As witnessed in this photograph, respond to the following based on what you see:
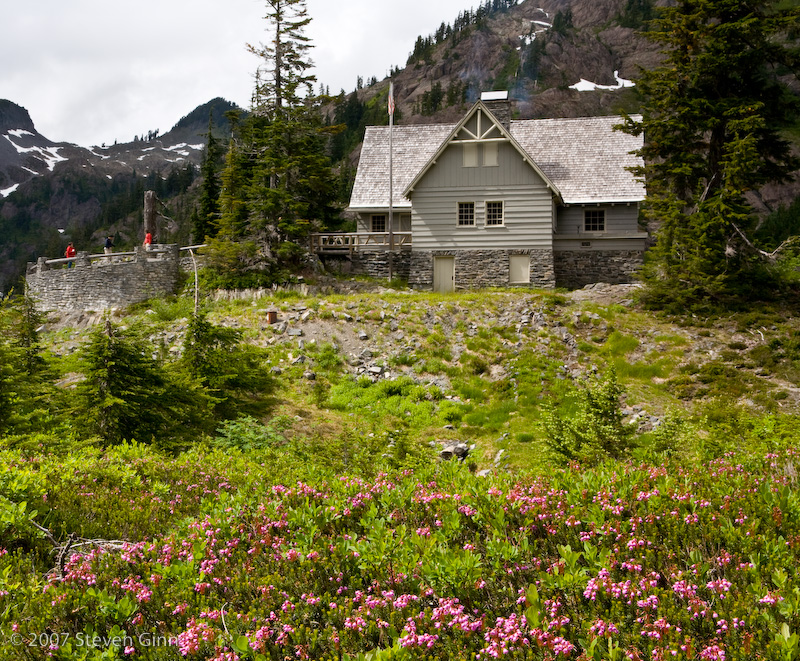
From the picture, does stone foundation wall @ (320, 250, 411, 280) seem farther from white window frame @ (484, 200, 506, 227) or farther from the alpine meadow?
white window frame @ (484, 200, 506, 227)

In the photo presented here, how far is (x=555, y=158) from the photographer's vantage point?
3556 centimetres

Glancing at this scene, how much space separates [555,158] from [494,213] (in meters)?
6.60

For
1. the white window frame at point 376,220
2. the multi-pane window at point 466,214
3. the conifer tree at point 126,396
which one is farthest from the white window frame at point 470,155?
the conifer tree at point 126,396

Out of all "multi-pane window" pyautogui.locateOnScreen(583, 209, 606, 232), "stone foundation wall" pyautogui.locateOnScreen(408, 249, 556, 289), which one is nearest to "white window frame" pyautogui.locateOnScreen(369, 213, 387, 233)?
"stone foundation wall" pyautogui.locateOnScreen(408, 249, 556, 289)

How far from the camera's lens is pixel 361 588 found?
17.7 ft

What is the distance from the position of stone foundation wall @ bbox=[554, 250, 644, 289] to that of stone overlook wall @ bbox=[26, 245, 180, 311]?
2323cm

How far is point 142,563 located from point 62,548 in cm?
114

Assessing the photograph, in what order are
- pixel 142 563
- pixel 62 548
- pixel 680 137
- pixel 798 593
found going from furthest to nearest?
pixel 680 137, pixel 62 548, pixel 142 563, pixel 798 593

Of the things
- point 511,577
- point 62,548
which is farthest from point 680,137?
point 62,548

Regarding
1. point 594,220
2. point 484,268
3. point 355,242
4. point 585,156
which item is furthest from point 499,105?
point 355,242

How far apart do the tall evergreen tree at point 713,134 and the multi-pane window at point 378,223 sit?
15779 millimetres

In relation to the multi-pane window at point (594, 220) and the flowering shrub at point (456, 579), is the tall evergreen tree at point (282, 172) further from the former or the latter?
the flowering shrub at point (456, 579)

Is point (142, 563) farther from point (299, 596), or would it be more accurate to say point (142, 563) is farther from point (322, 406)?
point (322, 406)

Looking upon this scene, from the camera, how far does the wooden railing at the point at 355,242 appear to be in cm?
3444
